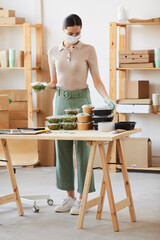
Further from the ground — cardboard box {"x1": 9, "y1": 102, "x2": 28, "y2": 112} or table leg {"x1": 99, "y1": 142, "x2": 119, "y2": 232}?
cardboard box {"x1": 9, "y1": 102, "x2": 28, "y2": 112}

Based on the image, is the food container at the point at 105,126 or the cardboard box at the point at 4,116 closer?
the food container at the point at 105,126

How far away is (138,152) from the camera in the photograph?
5699 millimetres

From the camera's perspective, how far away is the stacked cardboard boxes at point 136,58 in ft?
18.3

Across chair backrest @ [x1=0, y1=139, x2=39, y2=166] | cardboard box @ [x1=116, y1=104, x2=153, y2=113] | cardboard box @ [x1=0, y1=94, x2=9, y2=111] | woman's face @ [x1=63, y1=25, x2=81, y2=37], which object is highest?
woman's face @ [x1=63, y1=25, x2=81, y2=37]

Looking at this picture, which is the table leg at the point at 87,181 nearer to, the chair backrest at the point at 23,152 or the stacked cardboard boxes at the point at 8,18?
the chair backrest at the point at 23,152

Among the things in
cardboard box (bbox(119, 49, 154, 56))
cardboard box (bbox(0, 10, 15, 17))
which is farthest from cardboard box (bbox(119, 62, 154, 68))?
cardboard box (bbox(0, 10, 15, 17))

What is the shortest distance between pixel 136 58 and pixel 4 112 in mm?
2308

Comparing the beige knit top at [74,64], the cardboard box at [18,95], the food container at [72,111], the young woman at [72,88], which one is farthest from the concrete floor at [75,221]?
the beige knit top at [74,64]

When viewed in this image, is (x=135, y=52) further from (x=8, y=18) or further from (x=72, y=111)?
(x=72, y=111)

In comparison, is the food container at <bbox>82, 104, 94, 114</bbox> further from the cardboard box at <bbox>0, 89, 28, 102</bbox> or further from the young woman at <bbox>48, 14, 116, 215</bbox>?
the cardboard box at <bbox>0, 89, 28, 102</bbox>

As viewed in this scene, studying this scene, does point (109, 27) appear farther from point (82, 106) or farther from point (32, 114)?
point (82, 106)

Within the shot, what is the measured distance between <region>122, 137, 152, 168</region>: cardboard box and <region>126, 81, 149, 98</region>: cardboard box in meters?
0.51

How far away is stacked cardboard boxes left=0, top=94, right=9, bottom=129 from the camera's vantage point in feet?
12.2

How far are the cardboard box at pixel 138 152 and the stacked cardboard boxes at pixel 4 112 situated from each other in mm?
2226
